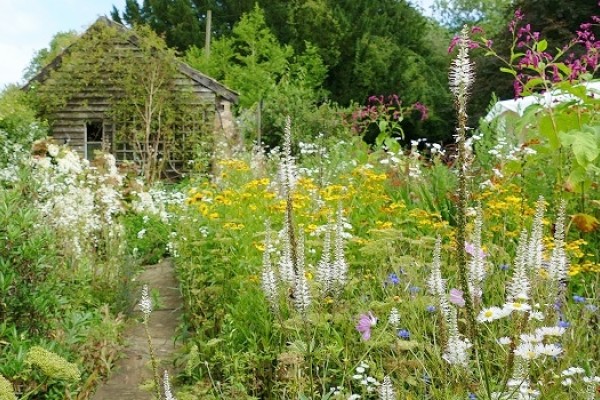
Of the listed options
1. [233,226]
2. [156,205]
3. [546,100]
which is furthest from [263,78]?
[233,226]

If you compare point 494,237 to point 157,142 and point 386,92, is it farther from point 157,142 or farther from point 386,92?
point 386,92

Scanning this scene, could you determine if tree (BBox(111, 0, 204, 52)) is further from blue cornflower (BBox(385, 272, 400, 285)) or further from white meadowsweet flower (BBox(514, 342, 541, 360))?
white meadowsweet flower (BBox(514, 342, 541, 360))

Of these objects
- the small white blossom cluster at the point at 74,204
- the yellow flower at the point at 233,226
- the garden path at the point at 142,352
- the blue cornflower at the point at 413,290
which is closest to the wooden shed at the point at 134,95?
the small white blossom cluster at the point at 74,204

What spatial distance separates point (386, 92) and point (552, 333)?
2639 centimetres

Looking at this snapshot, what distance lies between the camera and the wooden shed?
672 inches

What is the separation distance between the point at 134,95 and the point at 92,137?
2.02 metres

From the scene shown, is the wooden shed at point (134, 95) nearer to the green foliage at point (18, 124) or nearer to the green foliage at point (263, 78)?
the green foliage at point (18, 124)

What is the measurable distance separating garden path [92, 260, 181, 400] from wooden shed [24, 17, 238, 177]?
10.9 m

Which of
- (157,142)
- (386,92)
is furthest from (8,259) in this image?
(386,92)

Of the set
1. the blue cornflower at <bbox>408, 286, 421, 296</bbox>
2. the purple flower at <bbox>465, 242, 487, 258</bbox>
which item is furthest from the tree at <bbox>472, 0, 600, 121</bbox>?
the purple flower at <bbox>465, 242, 487, 258</bbox>

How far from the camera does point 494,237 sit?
5234 mm

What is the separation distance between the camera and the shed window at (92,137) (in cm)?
1798

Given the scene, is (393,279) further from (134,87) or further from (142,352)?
(134,87)

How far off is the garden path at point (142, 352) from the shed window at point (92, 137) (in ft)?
39.7
